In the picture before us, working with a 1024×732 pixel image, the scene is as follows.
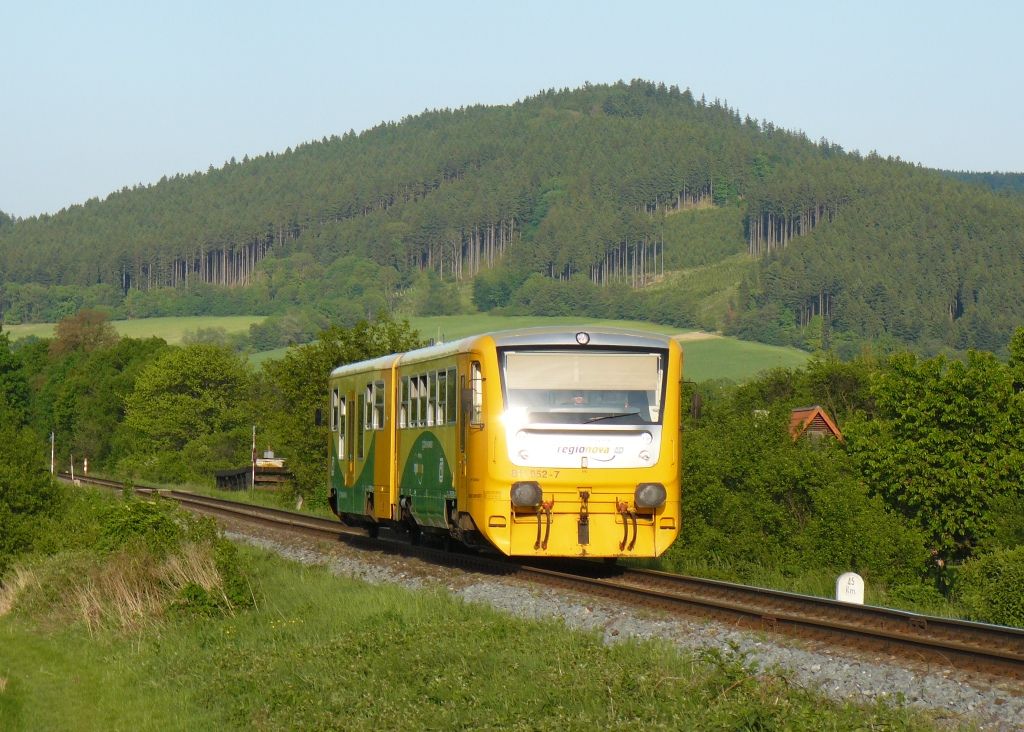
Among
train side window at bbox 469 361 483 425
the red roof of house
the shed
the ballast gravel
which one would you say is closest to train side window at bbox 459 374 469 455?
train side window at bbox 469 361 483 425

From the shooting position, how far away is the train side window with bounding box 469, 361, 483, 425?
19.8m

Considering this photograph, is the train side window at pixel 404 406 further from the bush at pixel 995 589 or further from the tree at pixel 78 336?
the tree at pixel 78 336

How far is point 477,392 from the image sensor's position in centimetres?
2000

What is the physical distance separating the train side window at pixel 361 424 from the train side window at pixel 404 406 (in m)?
2.77

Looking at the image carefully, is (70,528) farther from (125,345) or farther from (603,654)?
(125,345)

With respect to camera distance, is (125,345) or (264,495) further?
(125,345)

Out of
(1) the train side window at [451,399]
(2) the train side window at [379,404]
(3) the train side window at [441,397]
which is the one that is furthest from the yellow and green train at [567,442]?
(2) the train side window at [379,404]

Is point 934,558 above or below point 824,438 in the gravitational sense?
below

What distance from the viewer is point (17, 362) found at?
12544 cm

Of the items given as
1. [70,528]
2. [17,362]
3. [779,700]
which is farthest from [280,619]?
[17,362]

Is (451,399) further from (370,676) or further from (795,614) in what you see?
(370,676)

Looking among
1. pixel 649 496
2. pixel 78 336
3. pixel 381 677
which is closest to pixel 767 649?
pixel 381 677

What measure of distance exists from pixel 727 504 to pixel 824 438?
A: 8791 millimetres

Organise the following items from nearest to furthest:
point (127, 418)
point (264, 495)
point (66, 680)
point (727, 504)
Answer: point (66, 680)
point (727, 504)
point (264, 495)
point (127, 418)
